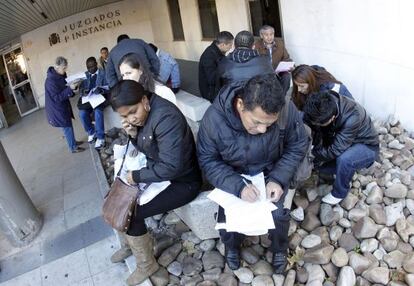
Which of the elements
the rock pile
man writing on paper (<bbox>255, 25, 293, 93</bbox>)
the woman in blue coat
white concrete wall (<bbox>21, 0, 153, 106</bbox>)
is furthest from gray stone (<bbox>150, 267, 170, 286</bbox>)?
white concrete wall (<bbox>21, 0, 153, 106</bbox>)

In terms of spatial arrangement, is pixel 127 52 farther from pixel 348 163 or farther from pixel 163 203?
pixel 348 163

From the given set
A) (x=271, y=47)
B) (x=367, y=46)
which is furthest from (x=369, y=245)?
(x=271, y=47)

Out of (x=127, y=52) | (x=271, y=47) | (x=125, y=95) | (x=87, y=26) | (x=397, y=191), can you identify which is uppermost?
(x=87, y=26)

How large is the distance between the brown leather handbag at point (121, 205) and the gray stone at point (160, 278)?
1.63 feet

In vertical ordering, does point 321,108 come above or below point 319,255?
above

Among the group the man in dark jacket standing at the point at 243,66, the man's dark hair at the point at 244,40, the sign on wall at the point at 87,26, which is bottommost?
the man in dark jacket standing at the point at 243,66

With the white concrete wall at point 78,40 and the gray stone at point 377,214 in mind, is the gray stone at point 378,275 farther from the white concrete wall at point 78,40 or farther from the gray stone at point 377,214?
the white concrete wall at point 78,40

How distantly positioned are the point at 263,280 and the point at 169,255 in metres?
0.82

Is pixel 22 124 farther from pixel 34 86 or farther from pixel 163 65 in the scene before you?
pixel 163 65

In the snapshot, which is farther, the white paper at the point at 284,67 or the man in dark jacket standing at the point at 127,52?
the white paper at the point at 284,67

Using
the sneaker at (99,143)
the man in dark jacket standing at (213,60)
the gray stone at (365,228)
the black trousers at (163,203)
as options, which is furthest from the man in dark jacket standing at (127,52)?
the gray stone at (365,228)

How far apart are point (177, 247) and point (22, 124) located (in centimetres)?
926

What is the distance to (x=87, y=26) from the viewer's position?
526 inches

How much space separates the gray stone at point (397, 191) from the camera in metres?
3.10
